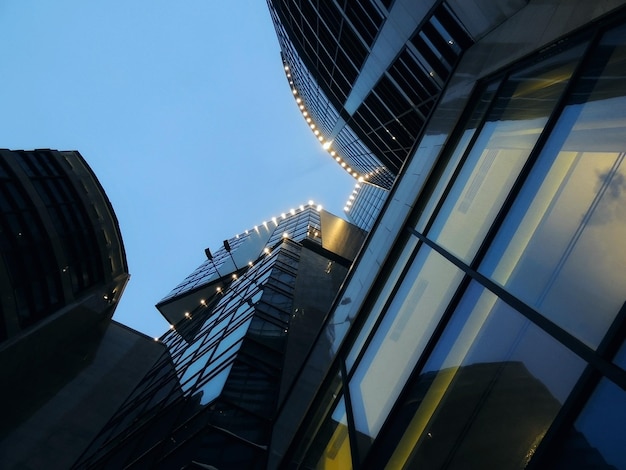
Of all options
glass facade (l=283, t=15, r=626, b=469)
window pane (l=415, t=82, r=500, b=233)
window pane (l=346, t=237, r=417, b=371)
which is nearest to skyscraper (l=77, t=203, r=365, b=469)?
glass facade (l=283, t=15, r=626, b=469)

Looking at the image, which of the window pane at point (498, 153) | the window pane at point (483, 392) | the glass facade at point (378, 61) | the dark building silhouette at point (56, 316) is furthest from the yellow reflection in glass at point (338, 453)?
the dark building silhouette at point (56, 316)

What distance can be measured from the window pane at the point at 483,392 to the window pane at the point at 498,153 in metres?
1.33

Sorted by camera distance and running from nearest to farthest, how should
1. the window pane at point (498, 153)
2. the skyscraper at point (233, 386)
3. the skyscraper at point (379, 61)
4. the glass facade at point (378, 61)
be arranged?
the window pane at point (498, 153), the skyscraper at point (233, 386), the skyscraper at point (379, 61), the glass facade at point (378, 61)

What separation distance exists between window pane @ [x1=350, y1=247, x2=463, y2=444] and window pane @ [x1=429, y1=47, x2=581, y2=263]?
547mm

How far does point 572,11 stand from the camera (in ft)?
21.6

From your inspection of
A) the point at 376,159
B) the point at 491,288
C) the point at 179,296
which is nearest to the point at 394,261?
the point at 491,288

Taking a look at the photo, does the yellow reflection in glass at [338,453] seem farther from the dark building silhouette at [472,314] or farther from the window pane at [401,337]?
the window pane at [401,337]

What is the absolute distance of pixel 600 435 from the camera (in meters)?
3.12

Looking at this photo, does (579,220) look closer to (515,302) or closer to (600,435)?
(515,302)

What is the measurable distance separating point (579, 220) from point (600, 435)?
6.70 ft

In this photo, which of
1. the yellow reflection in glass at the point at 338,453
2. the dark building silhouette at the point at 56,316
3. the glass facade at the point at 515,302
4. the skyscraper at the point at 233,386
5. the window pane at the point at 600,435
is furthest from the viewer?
the dark building silhouette at the point at 56,316

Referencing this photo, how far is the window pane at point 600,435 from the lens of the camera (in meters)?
2.99

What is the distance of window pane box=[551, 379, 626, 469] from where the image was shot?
2992 millimetres

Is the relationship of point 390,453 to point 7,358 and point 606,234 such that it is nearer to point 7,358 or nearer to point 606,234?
point 606,234
